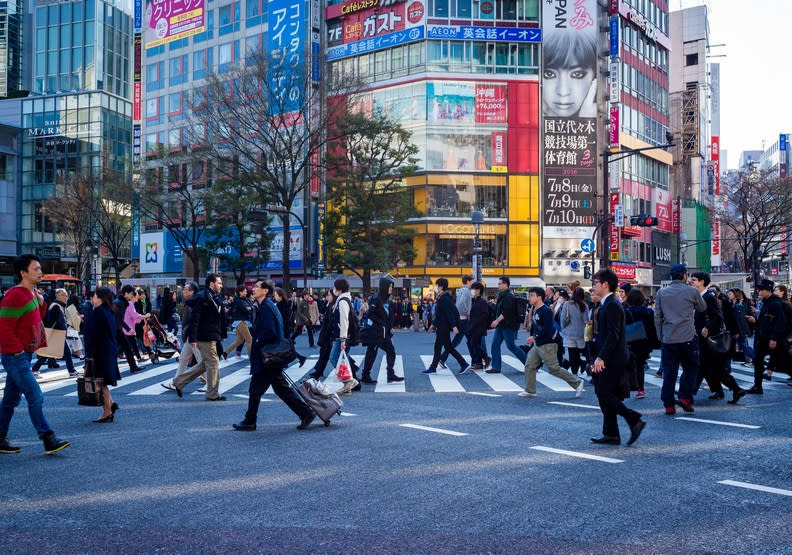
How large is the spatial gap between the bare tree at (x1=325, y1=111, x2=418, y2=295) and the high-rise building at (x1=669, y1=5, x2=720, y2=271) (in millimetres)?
32066

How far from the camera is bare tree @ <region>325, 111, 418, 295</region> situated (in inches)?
1468

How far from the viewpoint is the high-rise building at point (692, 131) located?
6450cm

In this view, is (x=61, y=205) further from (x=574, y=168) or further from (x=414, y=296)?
(x=574, y=168)

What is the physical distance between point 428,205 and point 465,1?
12808 millimetres

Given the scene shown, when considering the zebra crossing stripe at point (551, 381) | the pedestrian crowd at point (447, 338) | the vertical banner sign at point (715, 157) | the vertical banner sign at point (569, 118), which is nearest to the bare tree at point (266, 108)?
the pedestrian crowd at point (447, 338)

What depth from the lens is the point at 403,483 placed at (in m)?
5.59

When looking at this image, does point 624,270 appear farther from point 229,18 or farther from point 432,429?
point 432,429

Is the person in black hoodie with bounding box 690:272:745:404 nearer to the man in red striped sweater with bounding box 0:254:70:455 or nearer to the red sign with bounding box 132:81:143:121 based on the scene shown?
the man in red striped sweater with bounding box 0:254:70:455

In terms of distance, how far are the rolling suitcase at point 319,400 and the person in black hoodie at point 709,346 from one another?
15.9 ft

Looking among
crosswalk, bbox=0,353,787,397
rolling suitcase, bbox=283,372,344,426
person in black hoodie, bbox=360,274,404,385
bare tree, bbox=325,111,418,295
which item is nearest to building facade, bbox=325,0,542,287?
bare tree, bbox=325,111,418,295

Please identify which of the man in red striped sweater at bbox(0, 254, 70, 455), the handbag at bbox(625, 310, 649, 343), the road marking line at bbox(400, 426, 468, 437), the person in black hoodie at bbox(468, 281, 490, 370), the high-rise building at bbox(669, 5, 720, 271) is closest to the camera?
the man in red striped sweater at bbox(0, 254, 70, 455)

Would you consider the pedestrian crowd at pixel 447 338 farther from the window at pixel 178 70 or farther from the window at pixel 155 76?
the window at pixel 155 76

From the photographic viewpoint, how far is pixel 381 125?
3697 cm

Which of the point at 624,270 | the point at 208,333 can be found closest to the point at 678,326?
the point at 208,333
